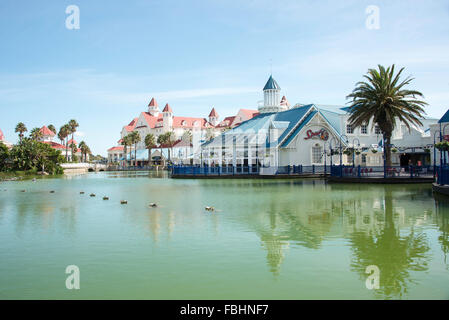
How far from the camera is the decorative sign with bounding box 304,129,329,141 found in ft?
173

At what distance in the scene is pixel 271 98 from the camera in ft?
215

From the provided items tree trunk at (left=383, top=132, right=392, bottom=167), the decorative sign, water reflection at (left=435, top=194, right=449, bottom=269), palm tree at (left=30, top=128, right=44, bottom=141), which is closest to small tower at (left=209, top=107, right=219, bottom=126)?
palm tree at (left=30, top=128, right=44, bottom=141)

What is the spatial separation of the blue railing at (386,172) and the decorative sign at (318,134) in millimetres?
11975

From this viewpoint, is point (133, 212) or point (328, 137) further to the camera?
point (328, 137)

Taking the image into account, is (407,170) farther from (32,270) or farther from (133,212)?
(32,270)

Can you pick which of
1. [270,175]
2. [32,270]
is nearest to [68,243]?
[32,270]

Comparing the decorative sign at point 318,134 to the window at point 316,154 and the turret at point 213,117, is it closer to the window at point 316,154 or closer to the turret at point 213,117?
the window at point 316,154

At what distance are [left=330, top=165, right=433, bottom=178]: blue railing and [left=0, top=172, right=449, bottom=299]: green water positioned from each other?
1751 cm

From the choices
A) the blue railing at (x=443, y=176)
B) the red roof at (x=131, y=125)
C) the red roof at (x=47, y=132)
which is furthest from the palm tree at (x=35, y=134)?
the blue railing at (x=443, y=176)

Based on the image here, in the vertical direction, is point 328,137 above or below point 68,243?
above

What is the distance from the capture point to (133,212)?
756 inches

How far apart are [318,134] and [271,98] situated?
49.4 feet

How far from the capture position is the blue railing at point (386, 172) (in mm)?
35625
